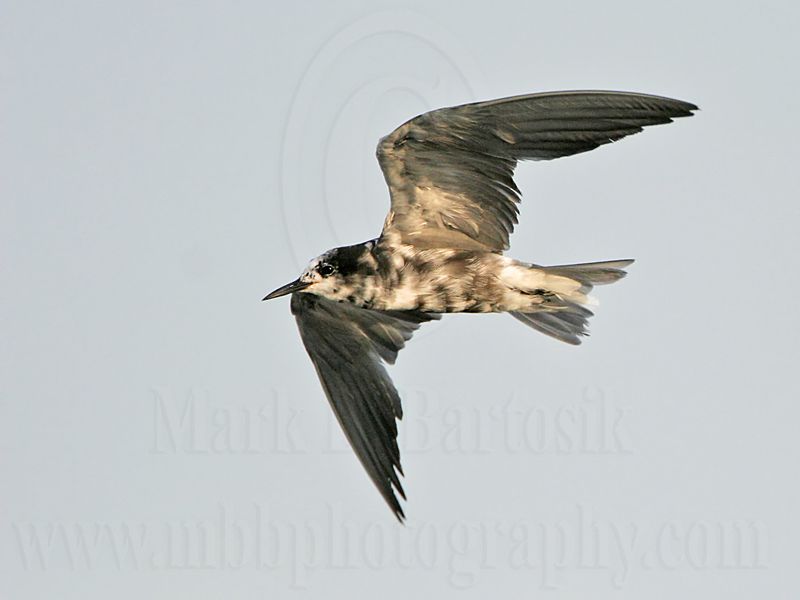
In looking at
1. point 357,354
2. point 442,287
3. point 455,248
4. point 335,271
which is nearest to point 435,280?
point 442,287

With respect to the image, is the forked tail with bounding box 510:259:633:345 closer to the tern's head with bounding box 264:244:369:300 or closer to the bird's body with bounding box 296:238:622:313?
the bird's body with bounding box 296:238:622:313

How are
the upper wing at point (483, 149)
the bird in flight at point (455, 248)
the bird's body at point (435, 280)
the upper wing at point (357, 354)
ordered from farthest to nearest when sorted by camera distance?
the upper wing at point (357, 354)
the bird's body at point (435, 280)
the bird in flight at point (455, 248)
the upper wing at point (483, 149)

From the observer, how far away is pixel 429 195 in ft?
33.8

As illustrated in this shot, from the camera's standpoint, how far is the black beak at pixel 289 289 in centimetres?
1047

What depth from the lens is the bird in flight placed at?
31.3 feet

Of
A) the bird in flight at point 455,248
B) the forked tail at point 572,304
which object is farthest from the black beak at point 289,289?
the forked tail at point 572,304

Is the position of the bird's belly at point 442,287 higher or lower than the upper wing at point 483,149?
lower

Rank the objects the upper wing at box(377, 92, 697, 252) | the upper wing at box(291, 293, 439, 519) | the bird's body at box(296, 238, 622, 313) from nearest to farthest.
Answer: the upper wing at box(377, 92, 697, 252), the bird's body at box(296, 238, 622, 313), the upper wing at box(291, 293, 439, 519)

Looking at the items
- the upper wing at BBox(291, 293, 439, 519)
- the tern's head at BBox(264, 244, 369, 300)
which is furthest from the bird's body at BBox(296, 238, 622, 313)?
the upper wing at BBox(291, 293, 439, 519)

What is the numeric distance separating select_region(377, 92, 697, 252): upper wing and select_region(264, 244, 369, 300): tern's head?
1.06 feet

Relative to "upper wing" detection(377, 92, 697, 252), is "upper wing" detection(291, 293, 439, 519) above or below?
below

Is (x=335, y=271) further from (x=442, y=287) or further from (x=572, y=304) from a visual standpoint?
(x=572, y=304)

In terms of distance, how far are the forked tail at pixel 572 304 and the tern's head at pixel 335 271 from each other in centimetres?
130

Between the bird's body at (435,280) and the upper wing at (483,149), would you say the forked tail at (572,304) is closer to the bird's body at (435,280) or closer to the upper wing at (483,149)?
the bird's body at (435,280)
